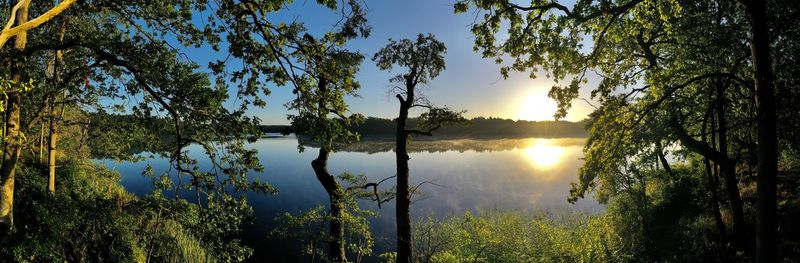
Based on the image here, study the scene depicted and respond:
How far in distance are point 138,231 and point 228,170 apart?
9285mm

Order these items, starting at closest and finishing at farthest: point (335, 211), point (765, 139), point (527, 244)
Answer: point (765, 139)
point (335, 211)
point (527, 244)

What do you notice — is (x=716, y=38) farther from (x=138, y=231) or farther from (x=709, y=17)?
(x=138, y=231)

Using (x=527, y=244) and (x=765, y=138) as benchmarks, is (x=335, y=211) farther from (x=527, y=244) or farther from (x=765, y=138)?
(x=765, y=138)

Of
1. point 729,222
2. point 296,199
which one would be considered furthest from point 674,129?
point 296,199

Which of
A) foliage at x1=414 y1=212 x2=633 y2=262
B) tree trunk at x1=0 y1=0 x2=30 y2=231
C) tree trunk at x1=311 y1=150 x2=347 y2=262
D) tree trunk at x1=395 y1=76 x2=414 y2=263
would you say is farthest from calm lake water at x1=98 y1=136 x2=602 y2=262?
tree trunk at x1=0 y1=0 x2=30 y2=231

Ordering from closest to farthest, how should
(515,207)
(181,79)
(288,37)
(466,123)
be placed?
(288,37) < (181,79) < (466,123) < (515,207)

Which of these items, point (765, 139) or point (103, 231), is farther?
point (103, 231)

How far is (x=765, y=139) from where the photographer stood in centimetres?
583

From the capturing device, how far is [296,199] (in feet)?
109

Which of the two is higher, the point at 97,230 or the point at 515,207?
the point at 97,230

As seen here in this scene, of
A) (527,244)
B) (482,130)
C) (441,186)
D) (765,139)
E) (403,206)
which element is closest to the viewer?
(765,139)

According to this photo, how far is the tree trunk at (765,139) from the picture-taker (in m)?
5.75

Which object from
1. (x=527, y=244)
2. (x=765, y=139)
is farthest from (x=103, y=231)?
(x=765, y=139)

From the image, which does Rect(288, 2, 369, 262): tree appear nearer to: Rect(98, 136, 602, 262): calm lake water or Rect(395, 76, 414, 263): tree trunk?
Rect(395, 76, 414, 263): tree trunk
